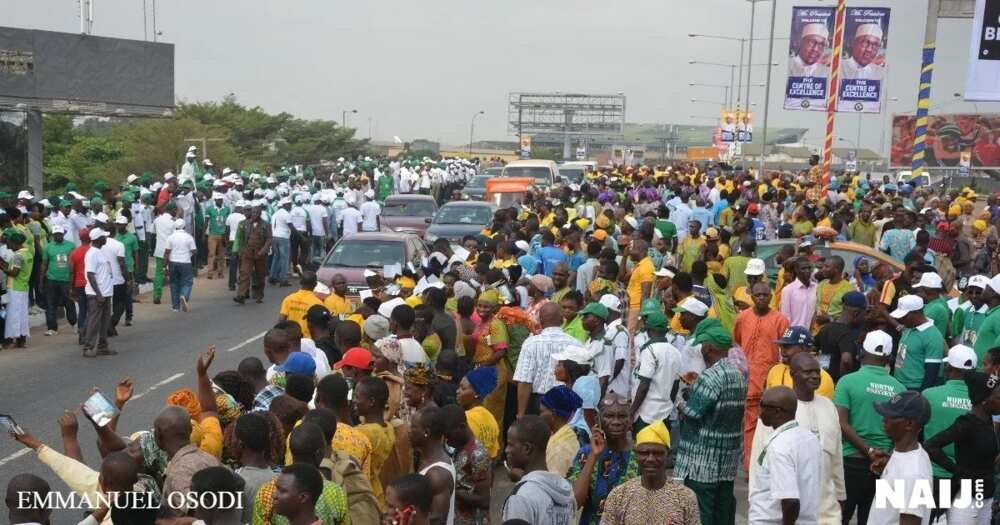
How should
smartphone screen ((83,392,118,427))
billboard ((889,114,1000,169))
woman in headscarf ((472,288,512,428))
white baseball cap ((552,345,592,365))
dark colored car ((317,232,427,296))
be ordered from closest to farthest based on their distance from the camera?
smartphone screen ((83,392,118,427)) < white baseball cap ((552,345,592,365)) < woman in headscarf ((472,288,512,428)) < dark colored car ((317,232,427,296)) < billboard ((889,114,1000,169))

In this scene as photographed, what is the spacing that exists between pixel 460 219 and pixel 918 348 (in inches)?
686

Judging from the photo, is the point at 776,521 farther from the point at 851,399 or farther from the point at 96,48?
the point at 96,48

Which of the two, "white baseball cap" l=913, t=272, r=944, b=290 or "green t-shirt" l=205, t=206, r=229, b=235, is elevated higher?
"white baseball cap" l=913, t=272, r=944, b=290

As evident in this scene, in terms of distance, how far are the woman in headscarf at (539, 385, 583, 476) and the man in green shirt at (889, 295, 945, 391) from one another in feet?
10.3

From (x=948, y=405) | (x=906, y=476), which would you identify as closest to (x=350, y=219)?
(x=948, y=405)

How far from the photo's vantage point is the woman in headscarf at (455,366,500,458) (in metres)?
7.25

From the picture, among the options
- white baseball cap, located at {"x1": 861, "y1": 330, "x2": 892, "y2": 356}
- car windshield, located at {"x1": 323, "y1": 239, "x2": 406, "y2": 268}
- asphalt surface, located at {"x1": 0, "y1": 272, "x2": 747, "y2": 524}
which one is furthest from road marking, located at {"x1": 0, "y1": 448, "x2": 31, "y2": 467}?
car windshield, located at {"x1": 323, "y1": 239, "x2": 406, "y2": 268}

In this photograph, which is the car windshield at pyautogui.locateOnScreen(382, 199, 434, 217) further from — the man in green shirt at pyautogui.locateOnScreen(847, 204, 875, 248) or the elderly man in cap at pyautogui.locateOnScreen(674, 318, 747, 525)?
the elderly man in cap at pyautogui.locateOnScreen(674, 318, 747, 525)

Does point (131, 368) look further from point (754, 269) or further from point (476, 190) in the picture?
point (476, 190)

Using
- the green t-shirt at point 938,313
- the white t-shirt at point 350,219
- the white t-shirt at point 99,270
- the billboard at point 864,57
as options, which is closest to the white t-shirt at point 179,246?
the white t-shirt at point 99,270

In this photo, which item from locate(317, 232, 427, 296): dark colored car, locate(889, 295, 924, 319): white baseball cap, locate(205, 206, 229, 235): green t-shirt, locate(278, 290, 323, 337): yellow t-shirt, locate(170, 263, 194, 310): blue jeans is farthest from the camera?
locate(205, 206, 229, 235): green t-shirt

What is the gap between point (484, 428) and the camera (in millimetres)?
7262

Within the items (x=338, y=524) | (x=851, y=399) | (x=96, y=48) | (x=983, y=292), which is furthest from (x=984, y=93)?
(x=96, y=48)

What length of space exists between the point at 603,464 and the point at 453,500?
0.88 metres
